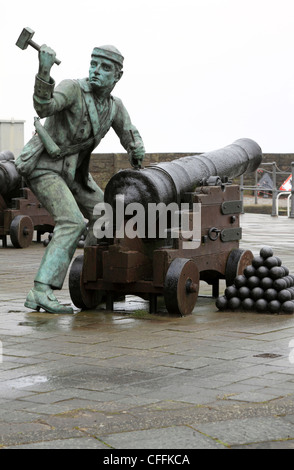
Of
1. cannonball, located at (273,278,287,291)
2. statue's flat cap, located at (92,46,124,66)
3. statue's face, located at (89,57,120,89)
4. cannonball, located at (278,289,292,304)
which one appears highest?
statue's flat cap, located at (92,46,124,66)

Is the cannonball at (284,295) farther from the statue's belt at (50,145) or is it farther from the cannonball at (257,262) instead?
the statue's belt at (50,145)

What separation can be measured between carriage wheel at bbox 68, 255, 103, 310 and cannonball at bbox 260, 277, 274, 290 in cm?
135

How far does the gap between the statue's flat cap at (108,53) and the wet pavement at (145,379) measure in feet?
6.65

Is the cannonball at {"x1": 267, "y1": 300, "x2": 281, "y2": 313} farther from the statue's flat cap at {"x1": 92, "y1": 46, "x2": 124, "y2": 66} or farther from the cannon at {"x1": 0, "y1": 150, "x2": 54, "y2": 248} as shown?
the cannon at {"x1": 0, "y1": 150, "x2": 54, "y2": 248}

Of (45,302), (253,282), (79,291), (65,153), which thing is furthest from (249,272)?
(65,153)

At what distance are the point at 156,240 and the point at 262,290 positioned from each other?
3.08 ft

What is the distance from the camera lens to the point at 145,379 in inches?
220

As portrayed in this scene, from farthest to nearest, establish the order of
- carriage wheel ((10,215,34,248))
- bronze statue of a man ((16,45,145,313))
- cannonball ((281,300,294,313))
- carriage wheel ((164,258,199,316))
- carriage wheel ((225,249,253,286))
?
carriage wheel ((10,215,34,248)), carriage wheel ((225,249,253,286)), bronze statue of a man ((16,45,145,313)), cannonball ((281,300,294,313)), carriage wheel ((164,258,199,316))

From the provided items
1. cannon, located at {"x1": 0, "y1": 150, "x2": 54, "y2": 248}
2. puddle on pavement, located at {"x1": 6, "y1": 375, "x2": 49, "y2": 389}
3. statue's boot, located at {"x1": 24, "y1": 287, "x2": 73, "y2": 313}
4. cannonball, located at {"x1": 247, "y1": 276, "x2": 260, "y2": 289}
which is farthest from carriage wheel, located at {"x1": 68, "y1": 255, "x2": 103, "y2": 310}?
cannon, located at {"x1": 0, "y1": 150, "x2": 54, "y2": 248}

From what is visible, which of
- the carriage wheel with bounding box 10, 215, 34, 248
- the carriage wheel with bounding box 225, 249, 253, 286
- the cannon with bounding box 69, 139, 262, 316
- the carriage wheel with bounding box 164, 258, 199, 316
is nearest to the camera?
the carriage wheel with bounding box 164, 258, 199, 316

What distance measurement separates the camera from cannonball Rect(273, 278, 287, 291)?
8.06 m

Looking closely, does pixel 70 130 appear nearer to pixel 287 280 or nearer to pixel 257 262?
pixel 257 262

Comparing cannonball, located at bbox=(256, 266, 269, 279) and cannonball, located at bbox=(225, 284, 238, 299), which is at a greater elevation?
cannonball, located at bbox=(256, 266, 269, 279)
